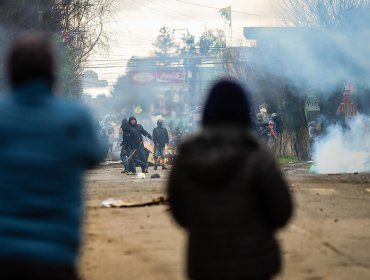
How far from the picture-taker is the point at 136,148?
2864 cm

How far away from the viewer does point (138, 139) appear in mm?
29109

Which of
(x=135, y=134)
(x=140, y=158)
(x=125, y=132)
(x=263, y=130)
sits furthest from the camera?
(x=263, y=130)

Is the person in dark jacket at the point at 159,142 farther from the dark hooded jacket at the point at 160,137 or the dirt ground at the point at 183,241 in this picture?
the dirt ground at the point at 183,241

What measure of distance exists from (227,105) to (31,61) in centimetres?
93

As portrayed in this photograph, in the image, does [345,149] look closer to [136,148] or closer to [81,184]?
[136,148]

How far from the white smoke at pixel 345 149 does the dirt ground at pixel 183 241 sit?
9166 millimetres

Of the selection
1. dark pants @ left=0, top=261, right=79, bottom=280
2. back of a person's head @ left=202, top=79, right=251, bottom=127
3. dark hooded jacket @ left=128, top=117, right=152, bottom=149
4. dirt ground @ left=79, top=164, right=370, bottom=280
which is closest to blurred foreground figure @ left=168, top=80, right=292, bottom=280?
back of a person's head @ left=202, top=79, right=251, bottom=127

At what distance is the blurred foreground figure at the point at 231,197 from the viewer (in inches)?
167

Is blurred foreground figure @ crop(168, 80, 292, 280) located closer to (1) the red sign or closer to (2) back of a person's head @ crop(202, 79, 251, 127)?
(2) back of a person's head @ crop(202, 79, 251, 127)

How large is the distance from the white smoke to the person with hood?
5130mm

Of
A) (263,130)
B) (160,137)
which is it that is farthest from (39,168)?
(160,137)

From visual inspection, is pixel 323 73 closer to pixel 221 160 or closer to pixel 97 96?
pixel 221 160

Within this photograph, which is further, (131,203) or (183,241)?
(131,203)

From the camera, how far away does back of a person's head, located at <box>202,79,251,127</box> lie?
14.2ft
